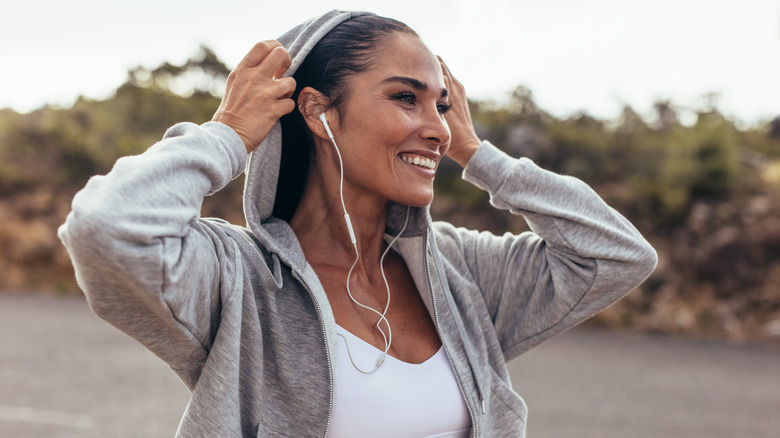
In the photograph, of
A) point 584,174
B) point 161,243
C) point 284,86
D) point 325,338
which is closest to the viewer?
point 161,243

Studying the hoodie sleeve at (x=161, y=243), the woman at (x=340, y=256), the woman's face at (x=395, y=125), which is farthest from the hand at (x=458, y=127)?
the hoodie sleeve at (x=161, y=243)

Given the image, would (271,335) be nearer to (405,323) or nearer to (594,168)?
(405,323)

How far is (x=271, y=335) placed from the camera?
5.62 ft

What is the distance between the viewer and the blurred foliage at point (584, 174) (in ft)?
31.9

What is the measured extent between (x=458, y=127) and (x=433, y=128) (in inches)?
11.7

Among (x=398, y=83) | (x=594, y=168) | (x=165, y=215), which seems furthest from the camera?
(x=594, y=168)

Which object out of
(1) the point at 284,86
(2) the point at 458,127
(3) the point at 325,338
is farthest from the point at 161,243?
(2) the point at 458,127

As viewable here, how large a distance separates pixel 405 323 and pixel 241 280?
565mm

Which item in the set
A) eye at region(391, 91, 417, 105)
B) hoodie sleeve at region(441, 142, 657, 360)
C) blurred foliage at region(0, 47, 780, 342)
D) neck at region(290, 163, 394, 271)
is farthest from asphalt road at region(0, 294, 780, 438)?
eye at region(391, 91, 417, 105)

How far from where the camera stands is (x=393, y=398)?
1.75 metres

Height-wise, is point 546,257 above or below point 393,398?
above

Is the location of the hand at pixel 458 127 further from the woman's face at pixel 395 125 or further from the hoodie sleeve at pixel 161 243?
the hoodie sleeve at pixel 161 243

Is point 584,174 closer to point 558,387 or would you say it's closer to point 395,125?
point 558,387

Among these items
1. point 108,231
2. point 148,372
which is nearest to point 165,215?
point 108,231
